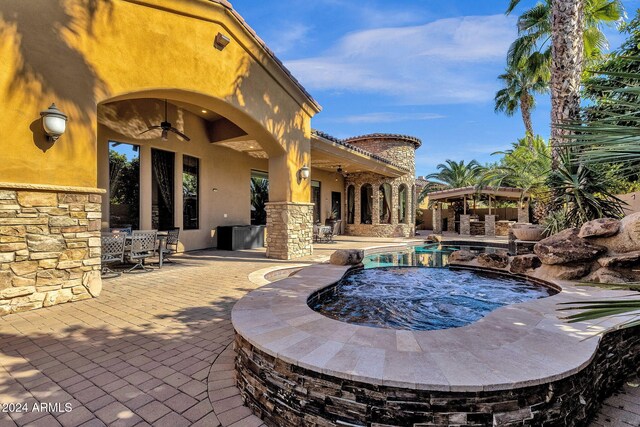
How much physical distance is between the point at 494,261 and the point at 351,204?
11679mm

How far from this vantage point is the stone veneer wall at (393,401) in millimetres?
1760

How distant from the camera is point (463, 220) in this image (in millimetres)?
17422

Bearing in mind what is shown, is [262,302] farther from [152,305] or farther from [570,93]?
[570,93]

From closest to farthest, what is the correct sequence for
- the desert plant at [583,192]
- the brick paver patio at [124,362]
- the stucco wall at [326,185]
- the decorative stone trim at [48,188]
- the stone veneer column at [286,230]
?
the brick paver patio at [124,362] → the decorative stone trim at [48,188] → the desert plant at [583,192] → the stone veneer column at [286,230] → the stucco wall at [326,185]

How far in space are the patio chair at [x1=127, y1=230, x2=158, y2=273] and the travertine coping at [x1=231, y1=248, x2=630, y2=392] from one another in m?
4.47

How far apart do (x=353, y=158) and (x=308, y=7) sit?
5573 millimetres

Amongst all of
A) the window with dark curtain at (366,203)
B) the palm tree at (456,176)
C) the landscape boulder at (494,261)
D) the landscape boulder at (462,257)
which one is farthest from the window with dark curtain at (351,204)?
the landscape boulder at (494,261)

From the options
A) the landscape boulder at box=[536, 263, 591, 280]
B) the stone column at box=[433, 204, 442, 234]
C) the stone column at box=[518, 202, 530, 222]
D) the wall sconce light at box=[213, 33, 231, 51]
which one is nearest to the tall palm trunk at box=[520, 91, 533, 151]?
the stone column at box=[518, 202, 530, 222]

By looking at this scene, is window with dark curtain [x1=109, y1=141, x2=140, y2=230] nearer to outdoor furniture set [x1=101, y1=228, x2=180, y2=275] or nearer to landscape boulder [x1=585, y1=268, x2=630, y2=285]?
outdoor furniture set [x1=101, y1=228, x2=180, y2=275]

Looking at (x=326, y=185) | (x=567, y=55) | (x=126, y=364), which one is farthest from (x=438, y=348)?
(x=326, y=185)

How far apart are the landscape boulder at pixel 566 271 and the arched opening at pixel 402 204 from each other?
1183 centimetres

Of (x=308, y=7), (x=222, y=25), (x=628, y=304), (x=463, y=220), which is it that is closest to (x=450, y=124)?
(x=463, y=220)

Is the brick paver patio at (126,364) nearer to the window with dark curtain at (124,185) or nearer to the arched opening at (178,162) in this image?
the window with dark curtain at (124,185)

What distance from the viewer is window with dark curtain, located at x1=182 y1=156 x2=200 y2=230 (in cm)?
980
